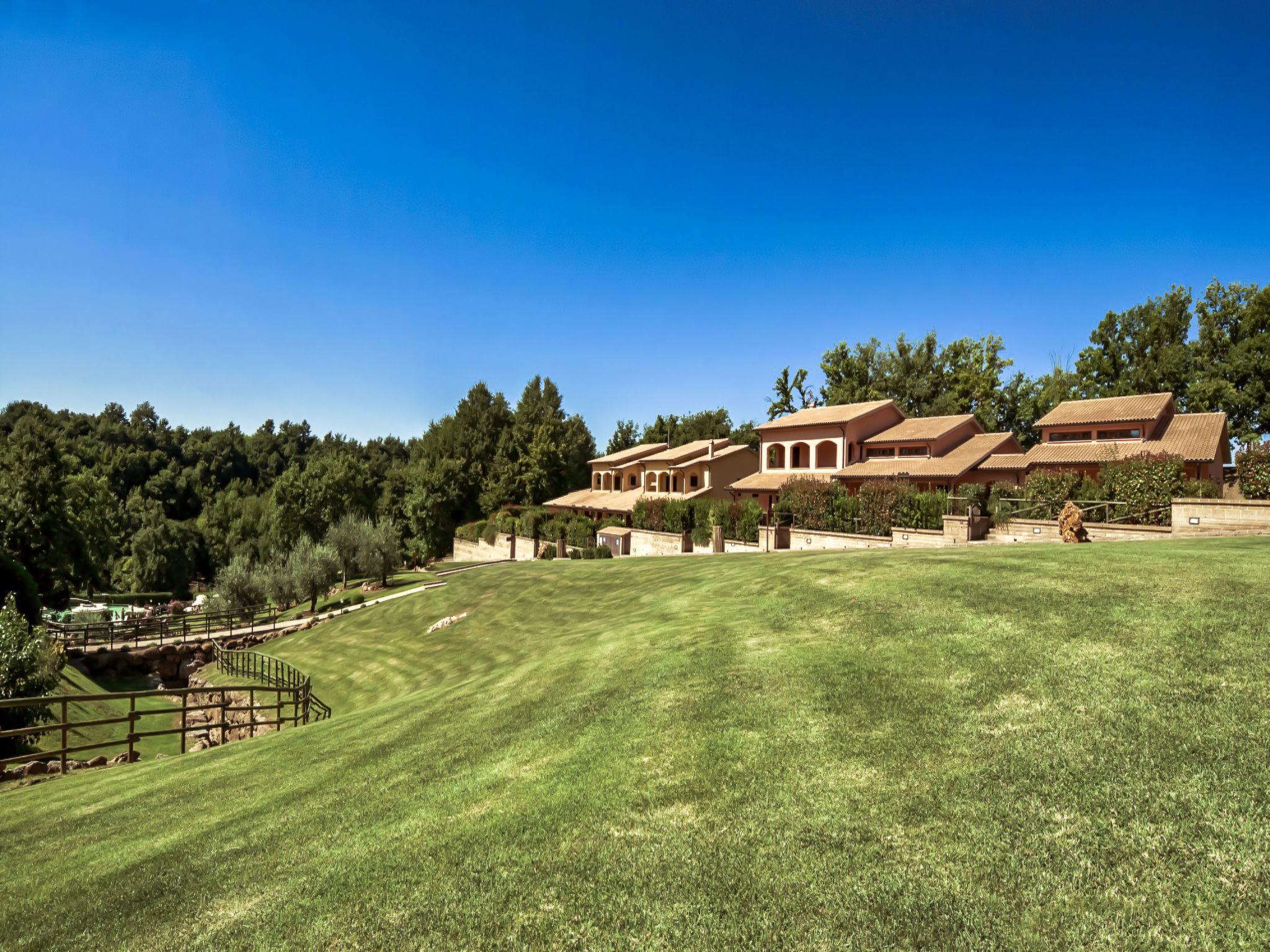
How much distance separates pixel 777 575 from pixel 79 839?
47.0 ft

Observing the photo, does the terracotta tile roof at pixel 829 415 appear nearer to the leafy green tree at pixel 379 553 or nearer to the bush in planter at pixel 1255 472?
the bush in planter at pixel 1255 472

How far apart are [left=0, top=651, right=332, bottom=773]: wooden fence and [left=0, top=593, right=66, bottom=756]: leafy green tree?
0.35 m

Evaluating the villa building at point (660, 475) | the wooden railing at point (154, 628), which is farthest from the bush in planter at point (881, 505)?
the wooden railing at point (154, 628)

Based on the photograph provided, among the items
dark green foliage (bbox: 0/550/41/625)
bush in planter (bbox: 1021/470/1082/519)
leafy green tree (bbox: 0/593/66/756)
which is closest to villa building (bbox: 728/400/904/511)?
bush in planter (bbox: 1021/470/1082/519)

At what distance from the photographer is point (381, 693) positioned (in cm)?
1978

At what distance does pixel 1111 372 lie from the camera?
54562mm

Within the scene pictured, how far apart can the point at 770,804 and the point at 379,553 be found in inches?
1834

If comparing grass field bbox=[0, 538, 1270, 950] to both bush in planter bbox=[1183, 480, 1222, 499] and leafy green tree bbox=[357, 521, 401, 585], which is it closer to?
bush in planter bbox=[1183, 480, 1222, 499]

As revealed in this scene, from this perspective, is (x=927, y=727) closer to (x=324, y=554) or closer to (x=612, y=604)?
(x=612, y=604)

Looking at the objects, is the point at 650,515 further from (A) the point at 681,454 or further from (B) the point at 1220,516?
(B) the point at 1220,516

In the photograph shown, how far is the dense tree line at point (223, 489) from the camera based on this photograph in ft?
125

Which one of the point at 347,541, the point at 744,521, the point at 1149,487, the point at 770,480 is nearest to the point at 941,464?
the point at 770,480

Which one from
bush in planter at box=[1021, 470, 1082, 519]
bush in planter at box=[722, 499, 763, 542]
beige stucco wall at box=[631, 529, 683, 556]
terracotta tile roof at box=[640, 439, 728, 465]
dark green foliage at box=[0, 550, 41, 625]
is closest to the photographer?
dark green foliage at box=[0, 550, 41, 625]

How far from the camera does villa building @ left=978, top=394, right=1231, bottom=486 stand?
3362cm
